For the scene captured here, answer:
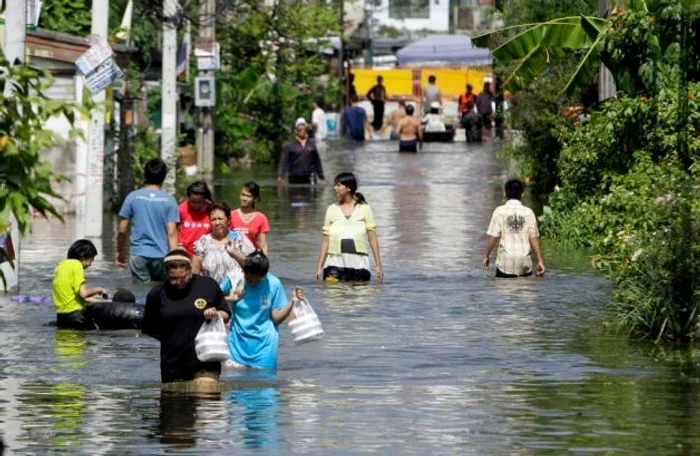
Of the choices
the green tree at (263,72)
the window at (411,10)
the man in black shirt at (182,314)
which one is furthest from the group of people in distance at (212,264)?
the window at (411,10)

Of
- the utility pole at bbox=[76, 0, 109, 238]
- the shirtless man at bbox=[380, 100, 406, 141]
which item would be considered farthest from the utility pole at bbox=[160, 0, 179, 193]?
the shirtless man at bbox=[380, 100, 406, 141]

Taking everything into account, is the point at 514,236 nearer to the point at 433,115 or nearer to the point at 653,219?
the point at 653,219

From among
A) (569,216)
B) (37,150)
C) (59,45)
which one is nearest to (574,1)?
(569,216)

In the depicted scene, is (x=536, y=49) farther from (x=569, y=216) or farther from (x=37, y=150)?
(x=37, y=150)

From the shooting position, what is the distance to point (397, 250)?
26406 mm

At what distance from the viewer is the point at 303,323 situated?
46.0ft

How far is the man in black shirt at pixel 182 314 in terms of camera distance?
1335 cm

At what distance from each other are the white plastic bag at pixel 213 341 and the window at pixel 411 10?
90.2 meters

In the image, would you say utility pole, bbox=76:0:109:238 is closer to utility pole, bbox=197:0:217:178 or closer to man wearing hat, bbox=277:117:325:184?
man wearing hat, bbox=277:117:325:184

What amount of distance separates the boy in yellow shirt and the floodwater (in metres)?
0.24

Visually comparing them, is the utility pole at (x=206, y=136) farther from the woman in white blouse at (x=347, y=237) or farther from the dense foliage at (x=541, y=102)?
the woman in white blouse at (x=347, y=237)

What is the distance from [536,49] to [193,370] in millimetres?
10237

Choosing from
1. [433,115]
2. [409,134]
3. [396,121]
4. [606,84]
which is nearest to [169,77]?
[606,84]

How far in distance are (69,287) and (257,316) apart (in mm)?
4034
